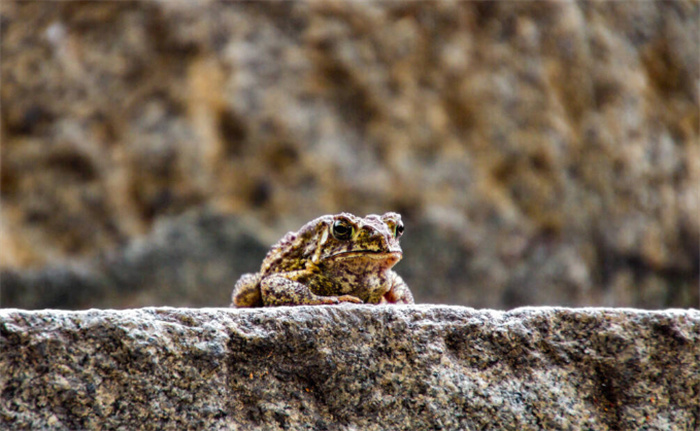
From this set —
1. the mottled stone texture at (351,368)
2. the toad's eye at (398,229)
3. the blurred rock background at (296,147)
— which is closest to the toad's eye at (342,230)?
the toad's eye at (398,229)

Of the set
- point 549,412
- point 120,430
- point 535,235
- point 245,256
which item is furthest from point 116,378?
point 535,235

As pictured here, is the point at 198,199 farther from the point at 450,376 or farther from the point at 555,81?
the point at 450,376

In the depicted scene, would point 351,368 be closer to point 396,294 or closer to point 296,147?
point 396,294

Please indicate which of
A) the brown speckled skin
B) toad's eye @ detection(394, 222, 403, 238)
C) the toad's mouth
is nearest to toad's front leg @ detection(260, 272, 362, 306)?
the brown speckled skin

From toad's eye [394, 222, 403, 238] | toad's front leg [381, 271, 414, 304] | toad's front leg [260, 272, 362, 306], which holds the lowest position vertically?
toad's front leg [260, 272, 362, 306]

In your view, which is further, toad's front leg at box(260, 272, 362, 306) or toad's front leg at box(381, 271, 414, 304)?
toad's front leg at box(381, 271, 414, 304)

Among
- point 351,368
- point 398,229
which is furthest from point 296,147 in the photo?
point 351,368

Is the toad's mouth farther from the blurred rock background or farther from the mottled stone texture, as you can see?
the blurred rock background

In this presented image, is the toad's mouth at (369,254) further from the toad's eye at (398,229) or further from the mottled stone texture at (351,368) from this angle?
the mottled stone texture at (351,368)
